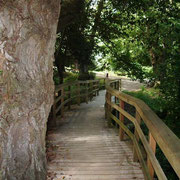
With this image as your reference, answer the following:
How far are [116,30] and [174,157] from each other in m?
8.57

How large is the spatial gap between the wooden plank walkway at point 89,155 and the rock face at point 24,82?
810mm

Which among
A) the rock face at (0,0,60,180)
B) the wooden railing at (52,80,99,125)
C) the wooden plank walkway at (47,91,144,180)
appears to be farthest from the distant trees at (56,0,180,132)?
the rock face at (0,0,60,180)

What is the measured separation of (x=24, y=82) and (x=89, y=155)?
216 cm

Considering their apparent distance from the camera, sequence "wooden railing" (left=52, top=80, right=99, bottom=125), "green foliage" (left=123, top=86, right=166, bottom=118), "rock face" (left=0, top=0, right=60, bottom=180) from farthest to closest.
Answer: "wooden railing" (left=52, top=80, right=99, bottom=125) → "green foliage" (left=123, top=86, right=166, bottom=118) → "rock face" (left=0, top=0, right=60, bottom=180)

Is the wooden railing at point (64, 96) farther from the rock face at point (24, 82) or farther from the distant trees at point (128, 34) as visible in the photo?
the rock face at point (24, 82)

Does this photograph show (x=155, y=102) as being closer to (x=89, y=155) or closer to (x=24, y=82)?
(x=89, y=155)

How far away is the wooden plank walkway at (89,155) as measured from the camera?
333 cm

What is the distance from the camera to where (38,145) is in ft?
9.08

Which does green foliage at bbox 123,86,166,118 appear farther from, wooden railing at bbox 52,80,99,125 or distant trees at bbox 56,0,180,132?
wooden railing at bbox 52,80,99,125

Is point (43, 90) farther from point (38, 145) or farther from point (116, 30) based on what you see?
point (116, 30)

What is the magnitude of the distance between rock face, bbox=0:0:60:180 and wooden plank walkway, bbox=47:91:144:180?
31.9 inches

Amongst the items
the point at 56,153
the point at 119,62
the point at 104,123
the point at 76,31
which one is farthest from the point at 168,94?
the point at 76,31

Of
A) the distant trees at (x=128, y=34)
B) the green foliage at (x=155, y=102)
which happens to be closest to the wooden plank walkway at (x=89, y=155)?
the green foliage at (x=155, y=102)

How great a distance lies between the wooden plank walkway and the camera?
333 centimetres
